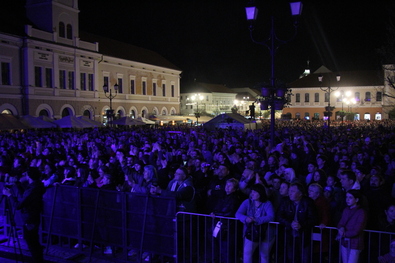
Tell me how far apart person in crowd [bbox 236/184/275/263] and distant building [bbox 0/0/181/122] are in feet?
98.2

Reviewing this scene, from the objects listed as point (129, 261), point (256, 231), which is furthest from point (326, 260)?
point (129, 261)

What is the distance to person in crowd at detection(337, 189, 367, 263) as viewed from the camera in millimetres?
4668

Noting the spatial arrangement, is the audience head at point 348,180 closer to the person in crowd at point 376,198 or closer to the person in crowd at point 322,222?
the person in crowd at point 376,198

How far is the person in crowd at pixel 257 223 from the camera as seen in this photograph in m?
5.18

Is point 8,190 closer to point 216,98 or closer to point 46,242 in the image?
point 46,242

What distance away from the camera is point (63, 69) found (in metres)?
35.9

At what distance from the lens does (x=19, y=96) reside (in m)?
31.5

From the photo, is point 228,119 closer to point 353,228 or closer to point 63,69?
point 63,69

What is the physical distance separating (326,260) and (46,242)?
17.0 feet

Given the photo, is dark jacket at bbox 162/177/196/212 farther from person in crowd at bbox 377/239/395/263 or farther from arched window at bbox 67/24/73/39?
arched window at bbox 67/24/73/39

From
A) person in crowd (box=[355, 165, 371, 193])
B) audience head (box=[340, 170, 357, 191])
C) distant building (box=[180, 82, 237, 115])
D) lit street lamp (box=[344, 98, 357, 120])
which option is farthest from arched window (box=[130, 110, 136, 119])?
audience head (box=[340, 170, 357, 191])

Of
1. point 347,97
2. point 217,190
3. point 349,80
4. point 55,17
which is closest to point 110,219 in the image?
point 217,190

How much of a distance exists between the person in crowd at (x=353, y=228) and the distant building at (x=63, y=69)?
31.1 meters

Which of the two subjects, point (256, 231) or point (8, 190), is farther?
point (8, 190)
